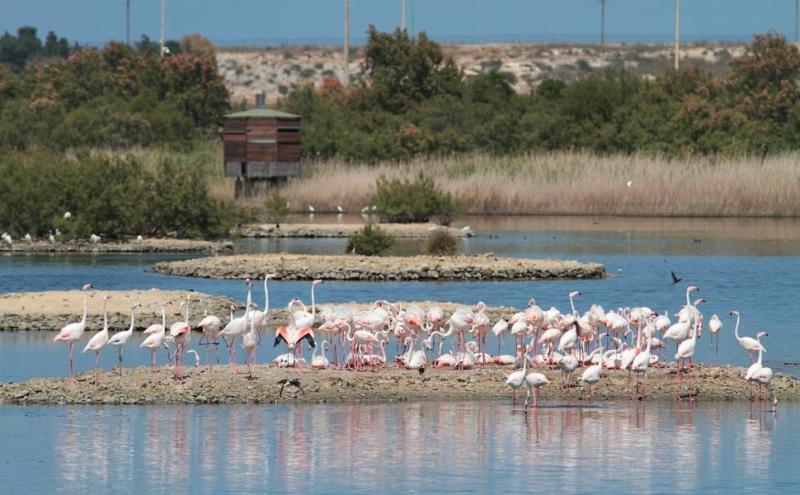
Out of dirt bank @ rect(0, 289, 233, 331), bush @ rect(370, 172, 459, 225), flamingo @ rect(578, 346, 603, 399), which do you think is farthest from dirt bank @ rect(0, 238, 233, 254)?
flamingo @ rect(578, 346, 603, 399)

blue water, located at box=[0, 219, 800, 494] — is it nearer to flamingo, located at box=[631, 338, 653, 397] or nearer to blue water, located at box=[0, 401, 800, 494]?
blue water, located at box=[0, 401, 800, 494]

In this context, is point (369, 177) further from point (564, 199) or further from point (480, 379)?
point (480, 379)

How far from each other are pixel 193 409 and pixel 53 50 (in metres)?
134

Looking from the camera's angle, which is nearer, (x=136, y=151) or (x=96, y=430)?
(x=96, y=430)

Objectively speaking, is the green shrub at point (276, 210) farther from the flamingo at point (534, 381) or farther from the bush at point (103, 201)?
the flamingo at point (534, 381)

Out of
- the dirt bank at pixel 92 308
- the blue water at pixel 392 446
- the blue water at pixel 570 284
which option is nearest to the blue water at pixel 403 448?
the blue water at pixel 392 446

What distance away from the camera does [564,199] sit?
2368 inches

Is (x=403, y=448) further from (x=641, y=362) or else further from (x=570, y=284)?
(x=570, y=284)

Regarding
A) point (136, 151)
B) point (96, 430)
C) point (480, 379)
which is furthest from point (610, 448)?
point (136, 151)

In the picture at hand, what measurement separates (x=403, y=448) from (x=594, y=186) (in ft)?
141

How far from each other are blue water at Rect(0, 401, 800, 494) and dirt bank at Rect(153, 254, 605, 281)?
17.2 m

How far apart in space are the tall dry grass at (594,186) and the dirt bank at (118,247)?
607 inches

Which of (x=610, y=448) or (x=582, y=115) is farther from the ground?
(x=582, y=115)

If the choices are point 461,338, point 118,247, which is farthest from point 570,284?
point 118,247
